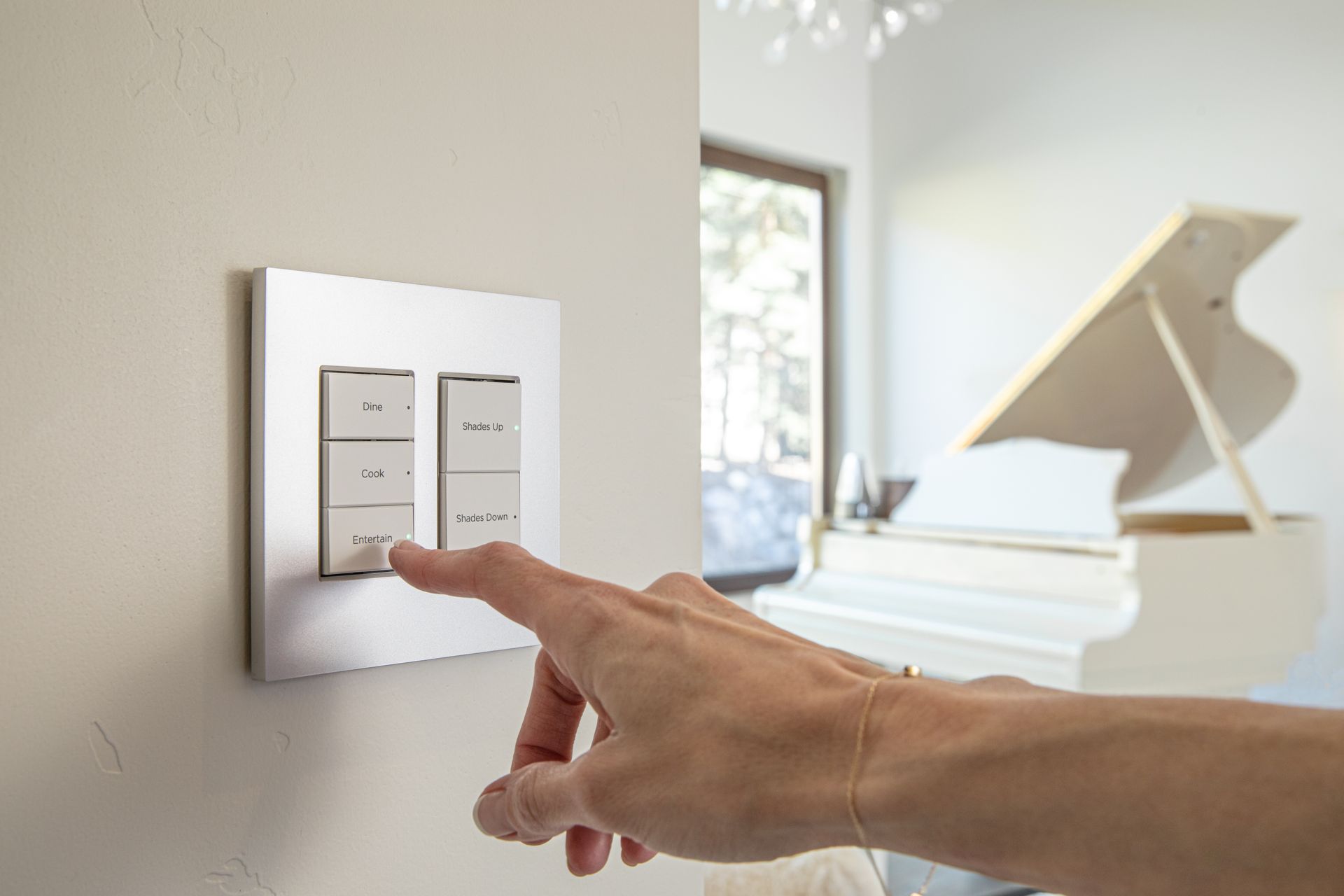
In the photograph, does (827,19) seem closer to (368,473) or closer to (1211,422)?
(1211,422)

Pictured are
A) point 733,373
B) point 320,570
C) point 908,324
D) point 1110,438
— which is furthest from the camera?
point 908,324

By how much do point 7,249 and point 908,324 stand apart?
4505 mm

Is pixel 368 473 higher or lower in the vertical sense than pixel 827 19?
lower

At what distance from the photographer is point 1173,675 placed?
229 cm

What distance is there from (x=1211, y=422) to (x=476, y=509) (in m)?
2.65

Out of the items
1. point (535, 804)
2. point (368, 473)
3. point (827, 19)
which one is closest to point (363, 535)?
point (368, 473)

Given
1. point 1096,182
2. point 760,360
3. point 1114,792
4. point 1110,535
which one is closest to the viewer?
point 1114,792

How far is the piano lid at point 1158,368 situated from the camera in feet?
8.17

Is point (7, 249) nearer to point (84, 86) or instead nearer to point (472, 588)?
point (84, 86)

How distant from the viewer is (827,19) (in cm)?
379

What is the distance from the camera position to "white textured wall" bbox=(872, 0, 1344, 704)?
3266mm

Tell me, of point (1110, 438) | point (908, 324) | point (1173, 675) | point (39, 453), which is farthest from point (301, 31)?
point (908, 324)

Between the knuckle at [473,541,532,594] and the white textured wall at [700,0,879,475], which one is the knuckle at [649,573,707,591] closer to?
the knuckle at [473,541,532,594]

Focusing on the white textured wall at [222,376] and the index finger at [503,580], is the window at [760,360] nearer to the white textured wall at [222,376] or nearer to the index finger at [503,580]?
the white textured wall at [222,376]
